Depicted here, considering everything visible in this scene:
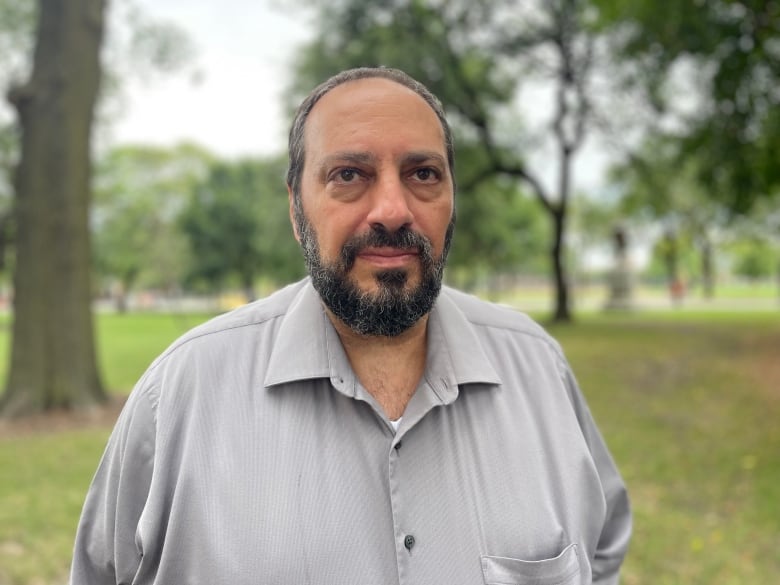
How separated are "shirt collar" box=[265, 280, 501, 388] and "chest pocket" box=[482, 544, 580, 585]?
1.37ft

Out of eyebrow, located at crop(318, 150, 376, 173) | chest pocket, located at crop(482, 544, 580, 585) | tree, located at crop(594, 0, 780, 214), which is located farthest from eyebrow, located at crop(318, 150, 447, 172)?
tree, located at crop(594, 0, 780, 214)

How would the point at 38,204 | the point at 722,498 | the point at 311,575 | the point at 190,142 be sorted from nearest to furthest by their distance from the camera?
the point at 311,575, the point at 722,498, the point at 38,204, the point at 190,142

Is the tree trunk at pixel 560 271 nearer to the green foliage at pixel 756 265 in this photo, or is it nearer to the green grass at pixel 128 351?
the green grass at pixel 128 351

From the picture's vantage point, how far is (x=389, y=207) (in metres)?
1.67

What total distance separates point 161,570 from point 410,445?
0.61 metres

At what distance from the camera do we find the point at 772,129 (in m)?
12.2

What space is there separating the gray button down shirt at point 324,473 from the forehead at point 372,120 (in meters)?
0.42

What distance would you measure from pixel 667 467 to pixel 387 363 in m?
6.15

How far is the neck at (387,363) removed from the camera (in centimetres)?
178

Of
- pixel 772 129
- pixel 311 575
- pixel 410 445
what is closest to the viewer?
pixel 311 575

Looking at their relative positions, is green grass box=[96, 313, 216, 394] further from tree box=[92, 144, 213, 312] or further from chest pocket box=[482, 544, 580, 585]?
tree box=[92, 144, 213, 312]

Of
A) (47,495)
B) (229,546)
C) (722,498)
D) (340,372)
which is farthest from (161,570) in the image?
(722,498)

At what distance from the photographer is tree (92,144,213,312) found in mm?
48031

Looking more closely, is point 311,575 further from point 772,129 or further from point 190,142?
point 190,142
